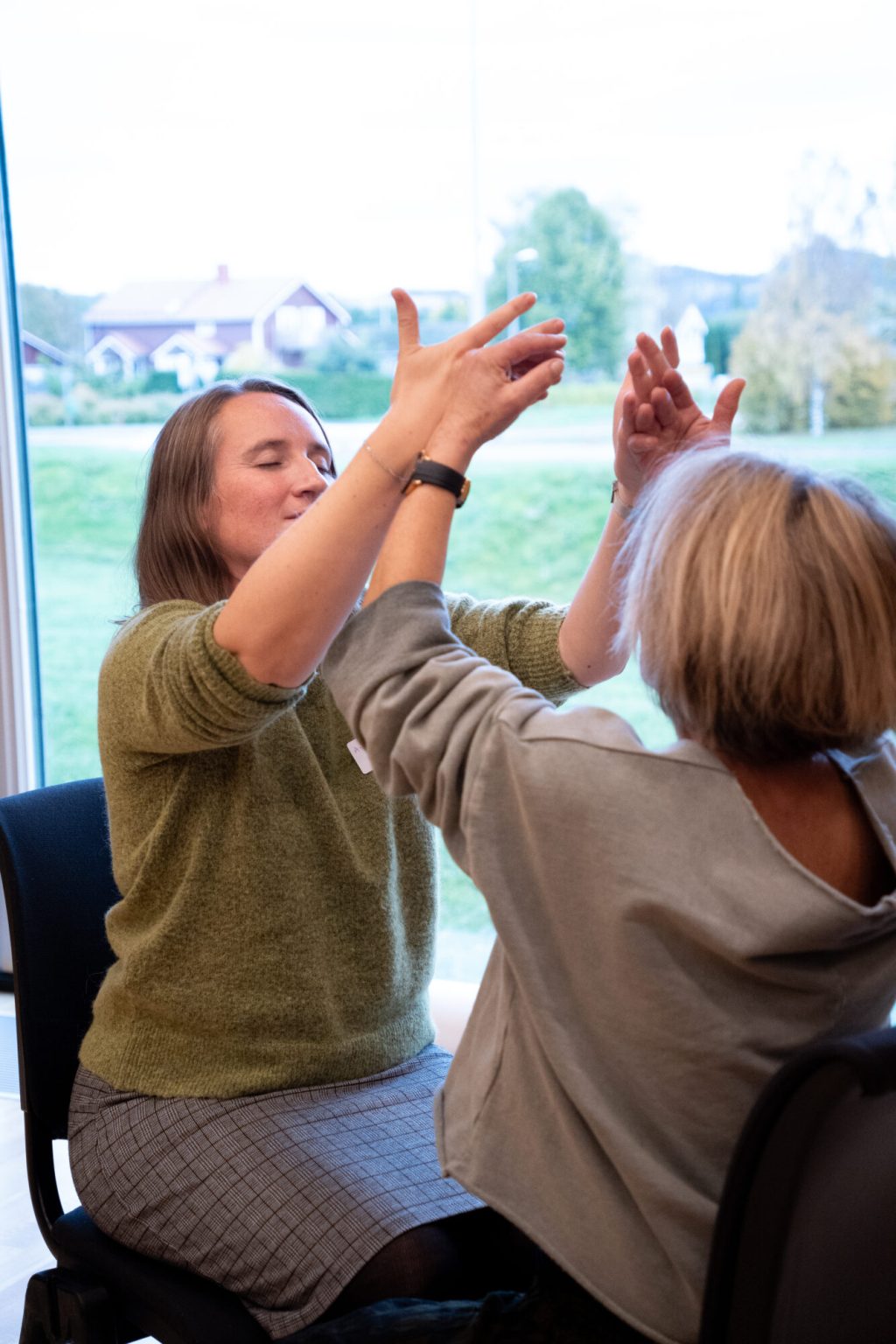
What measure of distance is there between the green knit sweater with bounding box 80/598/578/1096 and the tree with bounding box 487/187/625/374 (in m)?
1.53

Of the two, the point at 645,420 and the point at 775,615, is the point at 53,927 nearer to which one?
the point at 645,420

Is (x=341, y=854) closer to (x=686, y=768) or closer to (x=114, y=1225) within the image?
(x=114, y=1225)

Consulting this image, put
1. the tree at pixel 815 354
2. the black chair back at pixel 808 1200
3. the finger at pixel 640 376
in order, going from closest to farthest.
Result: 1. the black chair back at pixel 808 1200
2. the finger at pixel 640 376
3. the tree at pixel 815 354

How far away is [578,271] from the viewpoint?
2.80 metres

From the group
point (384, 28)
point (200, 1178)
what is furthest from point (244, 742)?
point (384, 28)

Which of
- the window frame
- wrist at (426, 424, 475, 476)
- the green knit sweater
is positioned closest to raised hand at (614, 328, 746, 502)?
wrist at (426, 424, 475, 476)

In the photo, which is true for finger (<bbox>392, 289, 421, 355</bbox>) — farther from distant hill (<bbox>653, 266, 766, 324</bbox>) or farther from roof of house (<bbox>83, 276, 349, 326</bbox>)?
roof of house (<bbox>83, 276, 349, 326</bbox>)

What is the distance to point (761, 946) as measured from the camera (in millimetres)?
924

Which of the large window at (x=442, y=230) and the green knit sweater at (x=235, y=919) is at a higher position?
the large window at (x=442, y=230)

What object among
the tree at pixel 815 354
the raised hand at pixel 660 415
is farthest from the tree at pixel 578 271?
the raised hand at pixel 660 415

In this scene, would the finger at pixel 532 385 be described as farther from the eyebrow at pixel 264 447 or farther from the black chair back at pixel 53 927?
the black chair back at pixel 53 927

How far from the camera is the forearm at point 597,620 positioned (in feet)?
4.93

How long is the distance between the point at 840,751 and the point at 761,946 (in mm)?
196

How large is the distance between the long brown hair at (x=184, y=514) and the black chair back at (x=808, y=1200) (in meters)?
0.96
